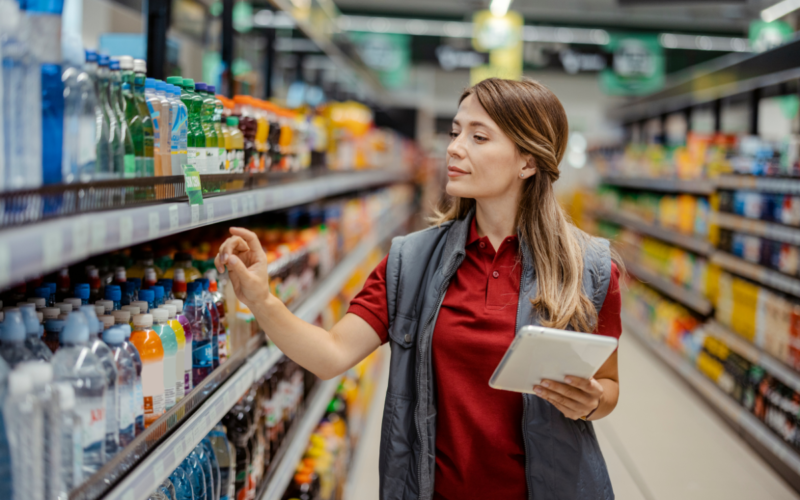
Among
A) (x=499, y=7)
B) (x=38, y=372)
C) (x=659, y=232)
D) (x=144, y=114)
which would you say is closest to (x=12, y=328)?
(x=38, y=372)

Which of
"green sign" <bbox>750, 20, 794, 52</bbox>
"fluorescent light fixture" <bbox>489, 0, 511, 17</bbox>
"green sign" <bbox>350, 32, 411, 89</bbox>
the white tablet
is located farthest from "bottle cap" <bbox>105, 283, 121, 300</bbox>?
"green sign" <bbox>750, 20, 794, 52</bbox>

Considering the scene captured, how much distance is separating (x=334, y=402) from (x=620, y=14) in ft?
36.8

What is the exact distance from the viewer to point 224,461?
73.8 inches

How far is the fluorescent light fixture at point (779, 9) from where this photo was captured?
8.51 metres

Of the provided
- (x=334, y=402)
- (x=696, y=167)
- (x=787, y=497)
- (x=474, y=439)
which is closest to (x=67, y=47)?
(x=474, y=439)

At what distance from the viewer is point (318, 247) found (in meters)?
3.18

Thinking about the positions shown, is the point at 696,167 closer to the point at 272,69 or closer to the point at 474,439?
the point at 272,69

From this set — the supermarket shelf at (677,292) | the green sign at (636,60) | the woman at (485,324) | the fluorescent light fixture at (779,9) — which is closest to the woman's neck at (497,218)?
the woman at (485,324)

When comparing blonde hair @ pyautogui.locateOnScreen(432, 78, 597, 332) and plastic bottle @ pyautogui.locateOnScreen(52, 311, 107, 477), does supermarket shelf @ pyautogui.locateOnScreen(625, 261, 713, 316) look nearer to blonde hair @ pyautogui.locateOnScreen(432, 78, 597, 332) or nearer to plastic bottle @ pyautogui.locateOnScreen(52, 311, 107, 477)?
blonde hair @ pyautogui.locateOnScreen(432, 78, 597, 332)

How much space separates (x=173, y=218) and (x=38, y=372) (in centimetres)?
38

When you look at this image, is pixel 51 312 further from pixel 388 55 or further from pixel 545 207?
pixel 388 55

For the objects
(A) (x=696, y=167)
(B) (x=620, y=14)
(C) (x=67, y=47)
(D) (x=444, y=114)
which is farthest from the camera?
(D) (x=444, y=114)

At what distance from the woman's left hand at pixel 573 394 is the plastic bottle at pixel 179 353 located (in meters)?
0.78

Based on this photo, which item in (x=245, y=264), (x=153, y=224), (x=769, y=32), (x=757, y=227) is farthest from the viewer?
(x=769, y=32)
